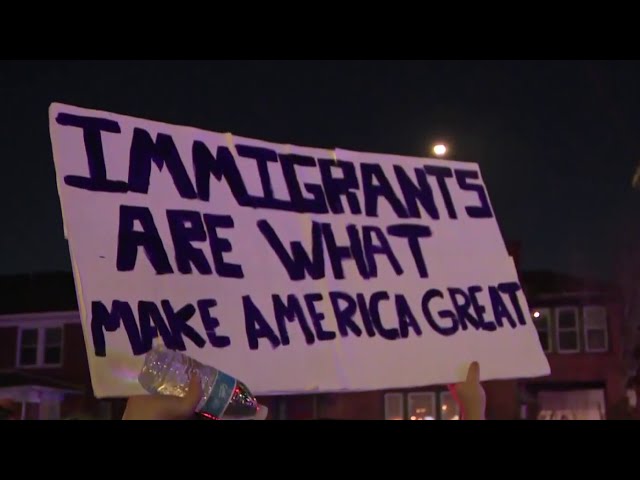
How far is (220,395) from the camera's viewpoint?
302 centimetres

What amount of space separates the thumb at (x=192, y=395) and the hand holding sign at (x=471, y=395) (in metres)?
1.12

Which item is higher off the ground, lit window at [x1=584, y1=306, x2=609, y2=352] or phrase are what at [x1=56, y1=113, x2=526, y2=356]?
lit window at [x1=584, y1=306, x2=609, y2=352]

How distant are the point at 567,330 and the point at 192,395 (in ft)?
52.3

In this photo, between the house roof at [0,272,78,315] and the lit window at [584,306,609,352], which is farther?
the house roof at [0,272,78,315]

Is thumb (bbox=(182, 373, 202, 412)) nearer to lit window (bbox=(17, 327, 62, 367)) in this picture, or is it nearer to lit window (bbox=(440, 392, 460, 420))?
lit window (bbox=(440, 392, 460, 420))

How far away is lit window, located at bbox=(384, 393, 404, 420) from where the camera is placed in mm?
16859

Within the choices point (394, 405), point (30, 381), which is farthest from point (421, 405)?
point (30, 381)

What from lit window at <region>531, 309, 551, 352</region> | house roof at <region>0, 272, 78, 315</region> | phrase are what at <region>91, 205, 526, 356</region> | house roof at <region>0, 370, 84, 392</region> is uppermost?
house roof at <region>0, 272, 78, 315</region>

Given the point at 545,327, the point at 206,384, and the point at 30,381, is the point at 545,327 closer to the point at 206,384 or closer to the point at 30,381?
the point at 30,381

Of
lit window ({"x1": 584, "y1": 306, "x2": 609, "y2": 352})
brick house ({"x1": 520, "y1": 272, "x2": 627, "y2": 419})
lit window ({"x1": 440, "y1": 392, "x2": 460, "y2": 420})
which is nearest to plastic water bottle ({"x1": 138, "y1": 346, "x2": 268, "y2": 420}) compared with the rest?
lit window ({"x1": 440, "y1": 392, "x2": 460, "y2": 420})

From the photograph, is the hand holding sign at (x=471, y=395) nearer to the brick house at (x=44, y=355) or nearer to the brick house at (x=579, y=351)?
the brick house at (x=579, y=351)

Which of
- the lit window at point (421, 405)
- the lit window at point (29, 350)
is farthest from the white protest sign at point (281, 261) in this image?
the lit window at point (29, 350)

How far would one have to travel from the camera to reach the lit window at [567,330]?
1761 cm

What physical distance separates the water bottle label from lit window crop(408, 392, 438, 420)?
13.8m
